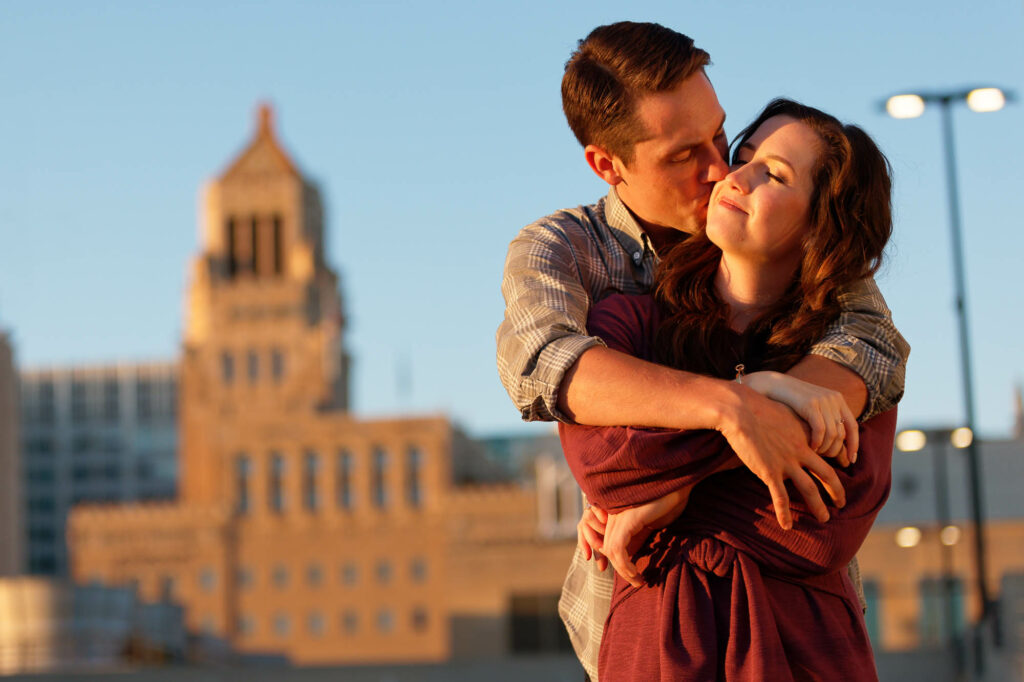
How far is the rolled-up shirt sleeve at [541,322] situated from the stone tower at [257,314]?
10116 centimetres

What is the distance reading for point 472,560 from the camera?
252ft

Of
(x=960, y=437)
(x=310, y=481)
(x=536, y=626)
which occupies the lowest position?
(x=536, y=626)

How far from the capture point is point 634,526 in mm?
2785

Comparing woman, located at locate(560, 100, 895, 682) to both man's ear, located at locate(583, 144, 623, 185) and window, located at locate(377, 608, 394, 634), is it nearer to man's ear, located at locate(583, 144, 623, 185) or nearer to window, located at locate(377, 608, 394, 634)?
man's ear, located at locate(583, 144, 623, 185)

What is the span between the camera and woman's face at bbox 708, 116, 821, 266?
A: 2.88m

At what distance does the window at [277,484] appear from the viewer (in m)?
102

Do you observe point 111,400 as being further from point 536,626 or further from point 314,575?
point 536,626

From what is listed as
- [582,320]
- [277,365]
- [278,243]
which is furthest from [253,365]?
[582,320]

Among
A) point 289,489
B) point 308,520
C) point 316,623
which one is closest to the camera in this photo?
point 316,623

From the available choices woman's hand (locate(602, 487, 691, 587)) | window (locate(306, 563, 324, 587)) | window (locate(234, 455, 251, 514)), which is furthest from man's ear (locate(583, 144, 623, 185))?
window (locate(234, 455, 251, 514))

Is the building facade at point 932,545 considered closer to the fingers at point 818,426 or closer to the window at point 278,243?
the fingers at point 818,426

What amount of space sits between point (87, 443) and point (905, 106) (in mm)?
134414

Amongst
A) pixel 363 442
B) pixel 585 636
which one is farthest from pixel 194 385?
pixel 585 636

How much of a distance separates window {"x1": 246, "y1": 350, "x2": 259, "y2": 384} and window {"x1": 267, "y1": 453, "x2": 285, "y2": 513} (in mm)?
7124
